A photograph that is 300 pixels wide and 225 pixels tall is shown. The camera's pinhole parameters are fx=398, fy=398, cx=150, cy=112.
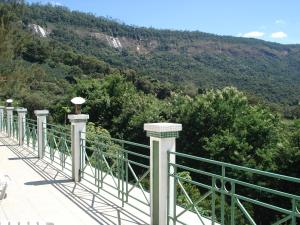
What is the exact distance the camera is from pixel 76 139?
7.27 meters

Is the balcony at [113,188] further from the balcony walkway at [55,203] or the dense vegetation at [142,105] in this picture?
the dense vegetation at [142,105]

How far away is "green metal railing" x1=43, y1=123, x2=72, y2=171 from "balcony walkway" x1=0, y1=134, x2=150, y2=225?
0.95 feet

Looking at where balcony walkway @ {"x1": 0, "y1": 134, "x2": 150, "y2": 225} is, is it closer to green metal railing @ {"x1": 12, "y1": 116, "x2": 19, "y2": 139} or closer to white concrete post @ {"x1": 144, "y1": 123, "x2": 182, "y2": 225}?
white concrete post @ {"x1": 144, "y1": 123, "x2": 182, "y2": 225}

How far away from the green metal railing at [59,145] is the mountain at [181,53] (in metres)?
50.9

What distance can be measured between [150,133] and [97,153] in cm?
197

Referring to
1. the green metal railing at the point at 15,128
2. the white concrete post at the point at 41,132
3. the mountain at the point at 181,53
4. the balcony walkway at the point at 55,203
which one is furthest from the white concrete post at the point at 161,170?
the mountain at the point at 181,53

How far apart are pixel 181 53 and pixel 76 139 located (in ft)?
267

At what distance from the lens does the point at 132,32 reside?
10194 centimetres

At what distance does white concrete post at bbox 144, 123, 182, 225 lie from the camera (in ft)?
14.2

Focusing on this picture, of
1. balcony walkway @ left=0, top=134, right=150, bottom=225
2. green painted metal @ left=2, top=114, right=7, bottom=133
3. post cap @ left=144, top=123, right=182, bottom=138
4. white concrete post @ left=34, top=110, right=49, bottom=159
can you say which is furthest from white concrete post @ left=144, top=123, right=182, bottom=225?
green painted metal @ left=2, top=114, right=7, bottom=133

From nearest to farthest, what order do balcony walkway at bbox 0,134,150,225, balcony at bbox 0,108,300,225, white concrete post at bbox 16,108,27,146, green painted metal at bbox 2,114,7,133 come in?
balcony at bbox 0,108,300,225 < balcony walkway at bbox 0,134,150,225 < white concrete post at bbox 16,108,27,146 < green painted metal at bbox 2,114,7,133

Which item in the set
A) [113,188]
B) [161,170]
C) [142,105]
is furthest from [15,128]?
[142,105]

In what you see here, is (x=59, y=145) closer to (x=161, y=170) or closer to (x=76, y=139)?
(x=76, y=139)

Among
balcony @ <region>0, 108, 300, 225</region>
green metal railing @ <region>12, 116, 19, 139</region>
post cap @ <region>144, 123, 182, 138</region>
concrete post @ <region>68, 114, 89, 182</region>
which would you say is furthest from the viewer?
green metal railing @ <region>12, 116, 19, 139</region>
